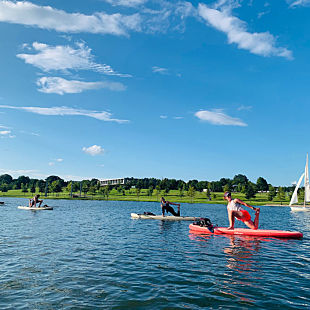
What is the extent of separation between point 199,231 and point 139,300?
21.2m

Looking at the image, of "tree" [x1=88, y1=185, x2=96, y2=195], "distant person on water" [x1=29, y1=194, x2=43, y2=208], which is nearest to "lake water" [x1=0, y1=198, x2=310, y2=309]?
"distant person on water" [x1=29, y1=194, x2=43, y2=208]

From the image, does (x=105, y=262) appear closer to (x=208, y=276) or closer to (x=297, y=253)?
(x=208, y=276)

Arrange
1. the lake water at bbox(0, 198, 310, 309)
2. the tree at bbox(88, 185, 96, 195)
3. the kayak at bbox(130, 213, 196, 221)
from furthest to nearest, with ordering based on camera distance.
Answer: the tree at bbox(88, 185, 96, 195)
the kayak at bbox(130, 213, 196, 221)
the lake water at bbox(0, 198, 310, 309)

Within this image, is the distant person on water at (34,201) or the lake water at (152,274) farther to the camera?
the distant person on water at (34,201)

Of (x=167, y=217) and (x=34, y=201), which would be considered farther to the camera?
(x=34, y=201)

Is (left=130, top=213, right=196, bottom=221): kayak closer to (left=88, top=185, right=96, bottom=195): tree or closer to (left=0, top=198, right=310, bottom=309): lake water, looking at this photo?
(left=0, top=198, right=310, bottom=309): lake water

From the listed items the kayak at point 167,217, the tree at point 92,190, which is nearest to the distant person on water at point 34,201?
the kayak at point 167,217

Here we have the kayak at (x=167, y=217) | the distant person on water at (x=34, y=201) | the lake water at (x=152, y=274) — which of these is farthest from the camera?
the distant person on water at (x=34, y=201)

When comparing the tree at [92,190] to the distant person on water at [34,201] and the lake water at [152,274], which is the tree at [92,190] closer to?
the distant person on water at [34,201]

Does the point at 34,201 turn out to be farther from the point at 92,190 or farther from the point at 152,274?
the point at 92,190

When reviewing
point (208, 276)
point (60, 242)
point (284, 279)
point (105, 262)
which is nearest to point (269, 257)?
point (284, 279)

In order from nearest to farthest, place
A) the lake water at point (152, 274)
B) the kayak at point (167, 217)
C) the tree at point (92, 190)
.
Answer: the lake water at point (152, 274), the kayak at point (167, 217), the tree at point (92, 190)

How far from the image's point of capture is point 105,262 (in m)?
18.0

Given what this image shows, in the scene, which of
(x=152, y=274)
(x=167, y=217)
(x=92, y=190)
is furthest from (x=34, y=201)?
(x=92, y=190)
